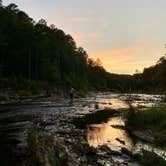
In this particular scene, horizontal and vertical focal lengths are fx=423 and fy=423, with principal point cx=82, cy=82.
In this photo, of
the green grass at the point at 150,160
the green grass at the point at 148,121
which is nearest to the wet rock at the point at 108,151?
the green grass at the point at 150,160

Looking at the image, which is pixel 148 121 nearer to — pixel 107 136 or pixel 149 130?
pixel 149 130

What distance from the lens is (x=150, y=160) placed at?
20594 millimetres

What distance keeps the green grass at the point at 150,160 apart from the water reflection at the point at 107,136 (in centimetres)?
454

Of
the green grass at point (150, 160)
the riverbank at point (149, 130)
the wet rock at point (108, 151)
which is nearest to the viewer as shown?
the green grass at point (150, 160)

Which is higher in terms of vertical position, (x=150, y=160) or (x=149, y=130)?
(x=149, y=130)

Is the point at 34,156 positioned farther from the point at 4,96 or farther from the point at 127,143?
the point at 4,96

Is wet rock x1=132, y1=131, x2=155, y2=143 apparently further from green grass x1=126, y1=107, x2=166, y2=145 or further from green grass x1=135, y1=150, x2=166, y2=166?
green grass x1=135, y1=150, x2=166, y2=166

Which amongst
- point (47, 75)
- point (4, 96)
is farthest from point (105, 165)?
point (47, 75)

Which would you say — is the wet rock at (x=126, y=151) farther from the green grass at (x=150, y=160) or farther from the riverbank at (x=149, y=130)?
the green grass at (x=150, y=160)

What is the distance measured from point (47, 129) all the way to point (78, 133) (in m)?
2.92

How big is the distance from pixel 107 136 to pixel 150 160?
36.7 feet

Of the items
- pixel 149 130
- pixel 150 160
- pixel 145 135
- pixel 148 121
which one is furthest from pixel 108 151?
pixel 148 121

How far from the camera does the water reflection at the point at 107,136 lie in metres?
27.7

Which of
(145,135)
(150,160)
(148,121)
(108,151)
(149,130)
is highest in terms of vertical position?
(148,121)
